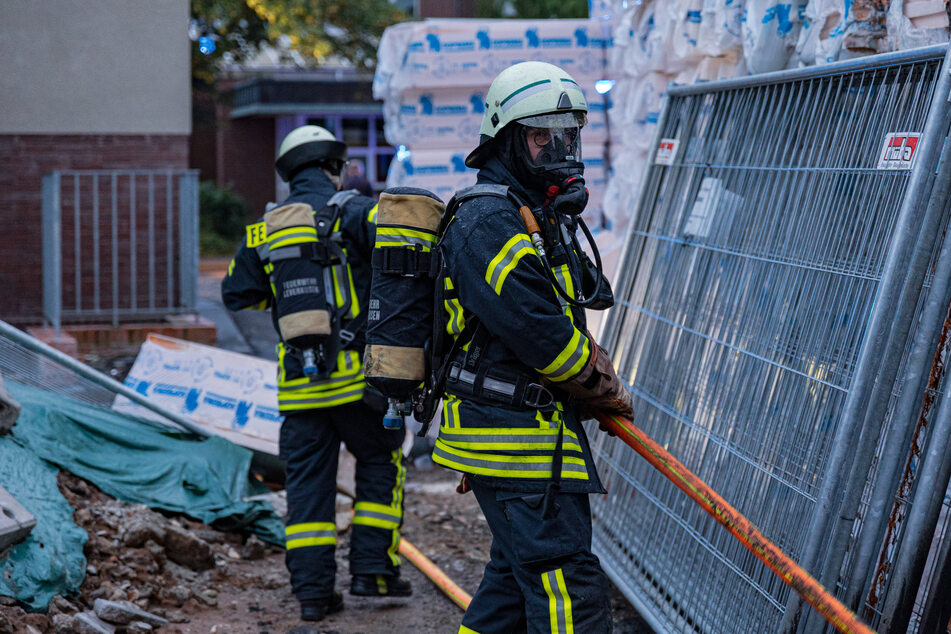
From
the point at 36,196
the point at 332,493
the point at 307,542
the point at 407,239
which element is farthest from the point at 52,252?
the point at 407,239

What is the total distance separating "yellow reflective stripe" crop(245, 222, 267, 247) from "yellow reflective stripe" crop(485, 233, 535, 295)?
74.6 inches

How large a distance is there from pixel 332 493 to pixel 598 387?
1954mm

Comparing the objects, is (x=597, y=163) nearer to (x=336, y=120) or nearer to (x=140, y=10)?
(x=140, y=10)

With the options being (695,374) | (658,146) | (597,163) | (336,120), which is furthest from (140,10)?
(336,120)

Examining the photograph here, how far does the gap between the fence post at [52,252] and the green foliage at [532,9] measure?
13772mm

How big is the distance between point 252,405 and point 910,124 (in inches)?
171

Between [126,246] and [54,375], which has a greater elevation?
[126,246]

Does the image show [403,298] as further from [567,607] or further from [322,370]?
[322,370]

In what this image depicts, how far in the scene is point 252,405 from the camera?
6.22m

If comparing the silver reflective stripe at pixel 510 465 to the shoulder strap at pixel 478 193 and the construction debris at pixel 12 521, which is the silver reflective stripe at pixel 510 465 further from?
the construction debris at pixel 12 521

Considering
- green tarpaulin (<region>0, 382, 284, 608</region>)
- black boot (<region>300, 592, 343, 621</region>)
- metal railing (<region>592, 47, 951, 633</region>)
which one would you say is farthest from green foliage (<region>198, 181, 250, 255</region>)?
metal railing (<region>592, 47, 951, 633</region>)

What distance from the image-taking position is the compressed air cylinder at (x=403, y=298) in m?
3.14

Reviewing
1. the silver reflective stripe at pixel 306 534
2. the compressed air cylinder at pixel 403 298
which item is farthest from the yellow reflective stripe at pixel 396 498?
the compressed air cylinder at pixel 403 298

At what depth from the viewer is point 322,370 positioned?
431 cm
